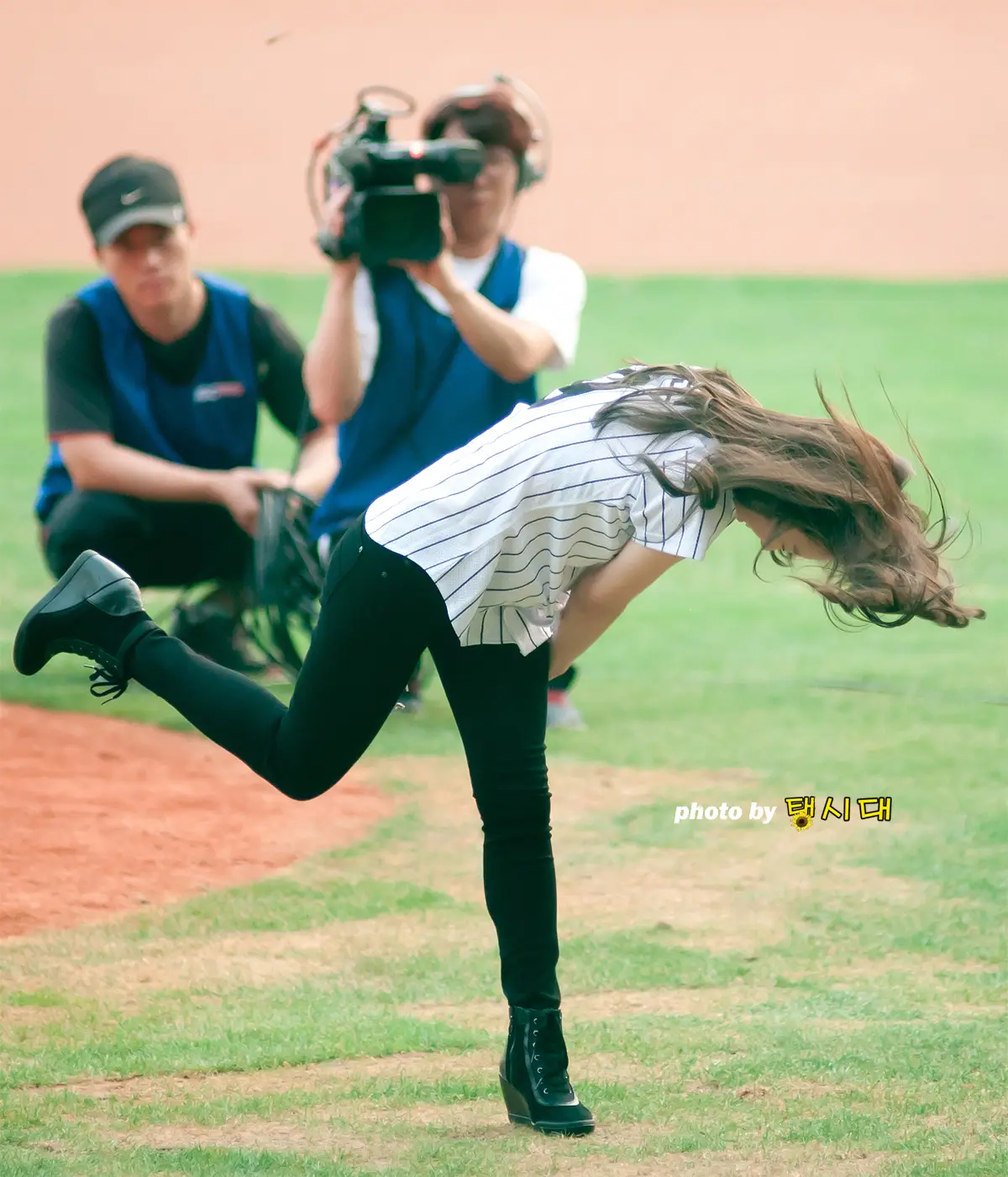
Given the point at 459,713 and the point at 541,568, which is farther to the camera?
the point at 459,713

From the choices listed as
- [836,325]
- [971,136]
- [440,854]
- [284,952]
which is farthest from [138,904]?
[971,136]

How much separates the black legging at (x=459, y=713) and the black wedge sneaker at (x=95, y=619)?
0.41m

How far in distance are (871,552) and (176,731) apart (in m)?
3.18

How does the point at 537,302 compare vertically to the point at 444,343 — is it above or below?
above

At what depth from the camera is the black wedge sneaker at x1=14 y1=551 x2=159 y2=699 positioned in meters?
2.81

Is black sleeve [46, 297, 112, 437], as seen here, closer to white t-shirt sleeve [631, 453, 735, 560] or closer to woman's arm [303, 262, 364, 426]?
woman's arm [303, 262, 364, 426]

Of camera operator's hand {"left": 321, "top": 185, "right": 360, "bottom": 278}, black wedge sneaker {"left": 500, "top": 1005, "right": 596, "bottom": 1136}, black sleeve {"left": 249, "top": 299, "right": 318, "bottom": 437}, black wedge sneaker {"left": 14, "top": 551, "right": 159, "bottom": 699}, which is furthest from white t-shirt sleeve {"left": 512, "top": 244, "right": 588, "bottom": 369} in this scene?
black wedge sneaker {"left": 500, "top": 1005, "right": 596, "bottom": 1136}

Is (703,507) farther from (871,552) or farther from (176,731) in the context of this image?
(176,731)

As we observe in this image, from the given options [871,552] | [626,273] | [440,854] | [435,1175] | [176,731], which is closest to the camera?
[435,1175]

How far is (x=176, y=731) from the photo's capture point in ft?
16.8

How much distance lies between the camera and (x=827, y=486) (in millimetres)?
2365

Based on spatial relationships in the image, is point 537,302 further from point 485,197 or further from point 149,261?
point 149,261

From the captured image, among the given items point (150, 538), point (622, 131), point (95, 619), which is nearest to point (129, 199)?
point (150, 538)

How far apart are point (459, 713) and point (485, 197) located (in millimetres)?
2599
